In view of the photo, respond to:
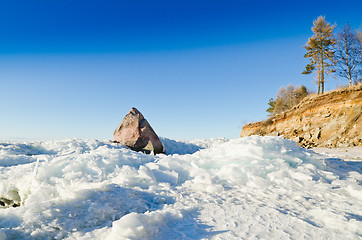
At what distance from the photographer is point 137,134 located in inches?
388

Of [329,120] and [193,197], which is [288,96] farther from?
[193,197]

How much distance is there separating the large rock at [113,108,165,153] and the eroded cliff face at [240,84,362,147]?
8356 mm

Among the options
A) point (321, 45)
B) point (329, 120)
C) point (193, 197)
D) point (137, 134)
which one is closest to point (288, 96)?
point (321, 45)

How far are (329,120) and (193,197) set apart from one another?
1149 cm

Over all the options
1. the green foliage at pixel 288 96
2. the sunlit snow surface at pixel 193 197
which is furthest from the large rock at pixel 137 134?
the green foliage at pixel 288 96

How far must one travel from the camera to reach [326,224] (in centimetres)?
168

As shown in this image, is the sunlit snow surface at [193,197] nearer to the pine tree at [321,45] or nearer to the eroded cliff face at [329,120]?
the eroded cliff face at [329,120]

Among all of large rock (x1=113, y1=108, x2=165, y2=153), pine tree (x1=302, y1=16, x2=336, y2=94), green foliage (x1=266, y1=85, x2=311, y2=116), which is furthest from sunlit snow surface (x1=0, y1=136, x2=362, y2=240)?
green foliage (x1=266, y1=85, x2=311, y2=116)

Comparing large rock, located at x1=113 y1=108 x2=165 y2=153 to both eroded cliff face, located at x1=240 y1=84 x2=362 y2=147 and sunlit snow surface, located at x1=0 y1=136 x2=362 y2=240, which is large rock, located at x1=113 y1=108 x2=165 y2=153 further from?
eroded cliff face, located at x1=240 y1=84 x2=362 y2=147

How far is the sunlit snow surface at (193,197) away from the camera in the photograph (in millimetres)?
1525

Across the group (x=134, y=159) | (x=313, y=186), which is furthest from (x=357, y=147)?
(x=134, y=159)

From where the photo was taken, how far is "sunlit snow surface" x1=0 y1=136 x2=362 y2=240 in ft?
5.00

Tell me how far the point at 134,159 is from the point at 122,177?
39.3 inches

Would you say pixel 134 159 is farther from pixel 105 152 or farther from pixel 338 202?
pixel 338 202
